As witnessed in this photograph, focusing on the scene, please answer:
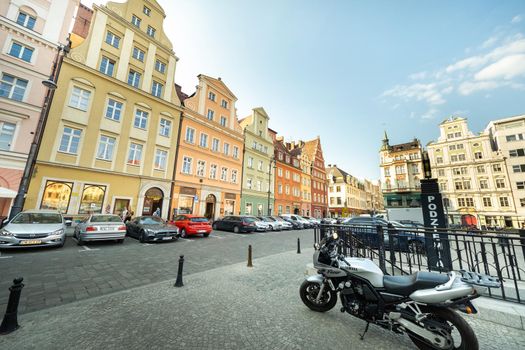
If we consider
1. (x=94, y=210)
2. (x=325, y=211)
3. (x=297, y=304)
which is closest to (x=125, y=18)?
(x=94, y=210)

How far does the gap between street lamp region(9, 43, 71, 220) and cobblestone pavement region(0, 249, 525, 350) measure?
13.1m

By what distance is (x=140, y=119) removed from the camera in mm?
19188

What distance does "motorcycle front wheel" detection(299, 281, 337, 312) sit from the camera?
385 cm

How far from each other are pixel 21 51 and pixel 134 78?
6.99 m

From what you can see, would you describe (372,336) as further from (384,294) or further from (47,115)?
(47,115)

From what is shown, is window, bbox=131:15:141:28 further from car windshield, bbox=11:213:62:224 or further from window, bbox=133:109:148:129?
car windshield, bbox=11:213:62:224

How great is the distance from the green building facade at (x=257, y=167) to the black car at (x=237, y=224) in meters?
7.88

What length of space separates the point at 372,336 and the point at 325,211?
4797cm

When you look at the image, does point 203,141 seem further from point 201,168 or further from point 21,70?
point 21,70

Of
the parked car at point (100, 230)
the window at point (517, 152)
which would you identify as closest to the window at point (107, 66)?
the parked car at point (100, 230)

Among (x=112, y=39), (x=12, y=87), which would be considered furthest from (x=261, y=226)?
(x=112, y=39)

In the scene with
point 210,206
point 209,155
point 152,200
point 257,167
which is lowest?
point 210,206

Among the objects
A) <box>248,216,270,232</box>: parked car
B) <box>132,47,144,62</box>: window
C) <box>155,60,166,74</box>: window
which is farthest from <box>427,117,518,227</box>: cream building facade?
<box>132,47,144,62</box>: window

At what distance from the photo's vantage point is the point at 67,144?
15.3 meters
